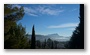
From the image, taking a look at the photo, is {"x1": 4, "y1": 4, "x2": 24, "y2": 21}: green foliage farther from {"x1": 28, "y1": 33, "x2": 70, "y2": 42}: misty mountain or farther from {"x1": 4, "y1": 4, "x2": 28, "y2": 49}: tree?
{"x1": 28, "y1": 33, "x2": 70, "y2": 42}: misty mountain

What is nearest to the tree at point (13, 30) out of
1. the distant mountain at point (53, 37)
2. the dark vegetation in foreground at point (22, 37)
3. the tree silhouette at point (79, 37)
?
the dark vegetation in foreground at point (22, 37)

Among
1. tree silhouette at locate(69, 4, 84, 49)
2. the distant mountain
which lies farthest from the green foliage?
tree silhouette at locate(69, 4, 84, 49)

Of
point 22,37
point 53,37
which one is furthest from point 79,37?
point 22,37

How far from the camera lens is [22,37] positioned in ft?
7.21

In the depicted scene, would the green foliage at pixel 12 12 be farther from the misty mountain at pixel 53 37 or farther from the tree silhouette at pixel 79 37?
the tree silhouette at pixel 79 37

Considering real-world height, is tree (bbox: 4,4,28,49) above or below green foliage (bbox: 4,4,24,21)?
below

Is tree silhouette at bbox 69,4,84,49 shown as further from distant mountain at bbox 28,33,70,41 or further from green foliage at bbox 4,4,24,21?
green foliage at bbox 4,4,24,21

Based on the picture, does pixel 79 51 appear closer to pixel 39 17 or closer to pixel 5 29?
pixel 39 17

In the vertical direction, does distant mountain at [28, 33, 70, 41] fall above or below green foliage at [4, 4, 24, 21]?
below

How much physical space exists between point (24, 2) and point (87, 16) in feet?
3.48

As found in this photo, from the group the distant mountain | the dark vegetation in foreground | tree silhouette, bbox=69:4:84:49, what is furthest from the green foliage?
tree silhouette, bbox=69:4:84:49

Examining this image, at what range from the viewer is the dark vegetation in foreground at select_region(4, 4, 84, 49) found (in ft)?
7.13

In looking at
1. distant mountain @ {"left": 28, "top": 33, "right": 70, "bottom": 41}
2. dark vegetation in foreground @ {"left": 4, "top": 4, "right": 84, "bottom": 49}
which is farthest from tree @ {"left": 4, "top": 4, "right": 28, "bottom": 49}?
distant mountain @ {"left": 28, "top": 33, "right": 70, "bottom": 41}

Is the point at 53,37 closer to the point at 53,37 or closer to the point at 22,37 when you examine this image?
the point at 53,37
